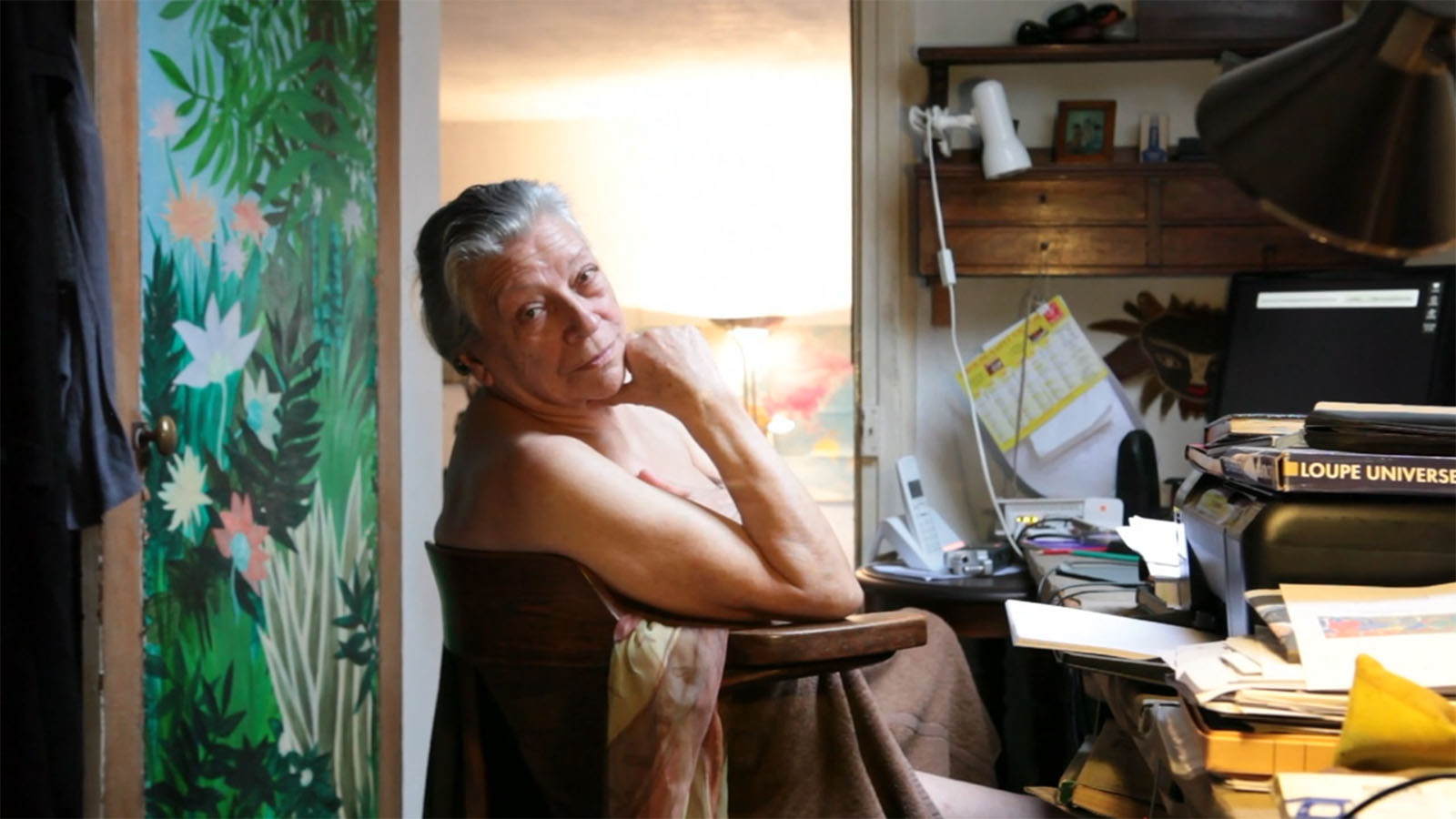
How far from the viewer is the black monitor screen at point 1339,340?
111 inches

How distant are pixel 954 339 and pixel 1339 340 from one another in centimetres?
79

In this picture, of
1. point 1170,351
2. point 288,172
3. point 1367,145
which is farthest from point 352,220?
point 1367,145

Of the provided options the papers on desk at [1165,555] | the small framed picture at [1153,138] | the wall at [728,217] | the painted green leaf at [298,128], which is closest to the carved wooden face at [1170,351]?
the small framed picture at [1153,138]

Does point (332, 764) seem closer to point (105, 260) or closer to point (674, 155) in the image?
point (105, 260)

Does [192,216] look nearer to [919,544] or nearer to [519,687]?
[519,687]

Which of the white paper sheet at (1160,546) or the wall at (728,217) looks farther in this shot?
the wall at (728,217)

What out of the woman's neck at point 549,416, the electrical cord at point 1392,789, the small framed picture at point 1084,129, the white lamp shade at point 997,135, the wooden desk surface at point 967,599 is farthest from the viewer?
the small framed picture at point 1084,129

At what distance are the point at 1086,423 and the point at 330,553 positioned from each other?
162 cm

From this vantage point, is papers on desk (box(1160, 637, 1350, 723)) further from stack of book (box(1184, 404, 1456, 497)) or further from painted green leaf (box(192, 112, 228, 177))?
painted green leaf (box(192, 112, 228, 177))

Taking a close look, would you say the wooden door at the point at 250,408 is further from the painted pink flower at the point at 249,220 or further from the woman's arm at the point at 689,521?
the woman's arm at the point at 689,521

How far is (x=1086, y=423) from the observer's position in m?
3.10

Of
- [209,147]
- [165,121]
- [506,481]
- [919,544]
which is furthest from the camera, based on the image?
[919,544]

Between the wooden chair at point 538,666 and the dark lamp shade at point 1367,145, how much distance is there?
71cm

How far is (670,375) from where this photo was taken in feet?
5.49
